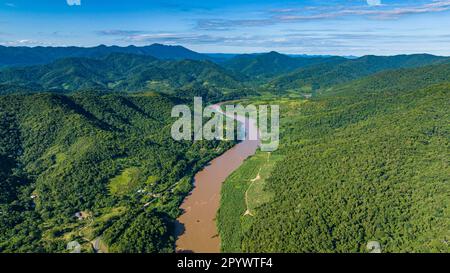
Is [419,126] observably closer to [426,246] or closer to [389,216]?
[389,216]

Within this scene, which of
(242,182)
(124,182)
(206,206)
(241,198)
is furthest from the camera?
(124,182)

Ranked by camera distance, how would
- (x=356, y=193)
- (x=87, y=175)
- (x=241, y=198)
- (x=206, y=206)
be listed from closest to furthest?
(x=356, y=193), (x=206, y=206), (x=241, y=198), (x=87, y=175)

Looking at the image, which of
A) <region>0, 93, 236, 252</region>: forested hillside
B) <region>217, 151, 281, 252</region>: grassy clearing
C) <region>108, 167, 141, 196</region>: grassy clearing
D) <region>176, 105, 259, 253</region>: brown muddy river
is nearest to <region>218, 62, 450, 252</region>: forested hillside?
<region>217, 151, 281, 252</region>: grassy clearing

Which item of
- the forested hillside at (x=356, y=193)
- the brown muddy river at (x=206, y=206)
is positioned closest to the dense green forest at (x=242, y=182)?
the forested hillside at (x=356, y=193)

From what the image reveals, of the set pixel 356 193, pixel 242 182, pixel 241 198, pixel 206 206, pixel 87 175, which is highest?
pixel 356 193

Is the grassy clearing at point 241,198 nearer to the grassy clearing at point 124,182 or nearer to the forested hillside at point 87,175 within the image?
the forested hillside at point 87,175

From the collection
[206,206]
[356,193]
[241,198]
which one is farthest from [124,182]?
[356,193]

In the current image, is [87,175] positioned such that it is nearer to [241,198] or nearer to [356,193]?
[241,198]
